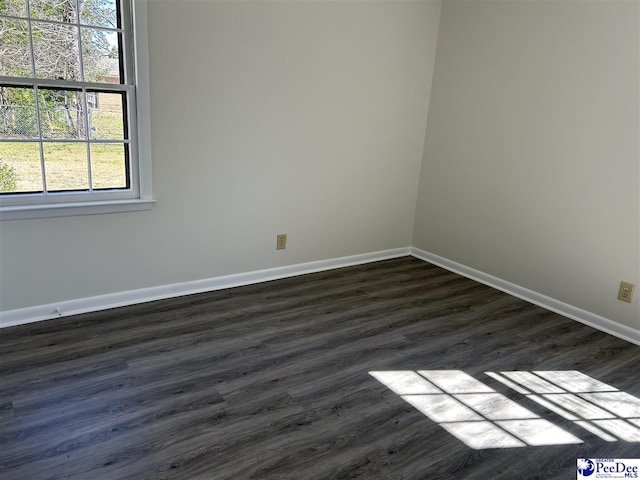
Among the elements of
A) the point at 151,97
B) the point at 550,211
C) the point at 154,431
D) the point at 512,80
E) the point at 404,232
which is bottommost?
the point at 154,431

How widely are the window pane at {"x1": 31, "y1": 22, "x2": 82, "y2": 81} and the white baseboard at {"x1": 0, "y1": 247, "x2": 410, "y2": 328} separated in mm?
1292

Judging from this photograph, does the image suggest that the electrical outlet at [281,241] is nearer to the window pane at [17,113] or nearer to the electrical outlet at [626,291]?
the window pane at [17,113]

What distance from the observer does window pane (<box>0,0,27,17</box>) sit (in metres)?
2.43

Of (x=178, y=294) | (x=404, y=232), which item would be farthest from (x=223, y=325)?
(x=404, y=232)

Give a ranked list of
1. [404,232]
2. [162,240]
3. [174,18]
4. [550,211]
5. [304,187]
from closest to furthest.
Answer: [174,18] < [162,240] < [550,211] < [304,187] < [404,232]

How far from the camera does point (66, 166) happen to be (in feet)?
9.04

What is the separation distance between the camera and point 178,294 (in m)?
3.29

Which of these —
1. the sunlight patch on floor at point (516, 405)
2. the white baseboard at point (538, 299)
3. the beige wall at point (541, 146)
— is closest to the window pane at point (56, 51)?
the sunlight patch on floor at point (516, 405)

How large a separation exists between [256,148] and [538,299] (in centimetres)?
230

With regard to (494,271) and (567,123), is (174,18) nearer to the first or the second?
(567,123)

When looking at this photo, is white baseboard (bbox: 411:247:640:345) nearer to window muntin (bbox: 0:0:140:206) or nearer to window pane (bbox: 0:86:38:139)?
window muntin (bbox: 0:0:140:206)

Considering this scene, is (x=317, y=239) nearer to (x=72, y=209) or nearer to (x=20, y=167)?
(x=72, y=209)

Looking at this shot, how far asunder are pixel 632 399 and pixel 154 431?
227 cm

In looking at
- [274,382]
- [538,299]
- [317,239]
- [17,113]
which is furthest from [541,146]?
[17,113]
